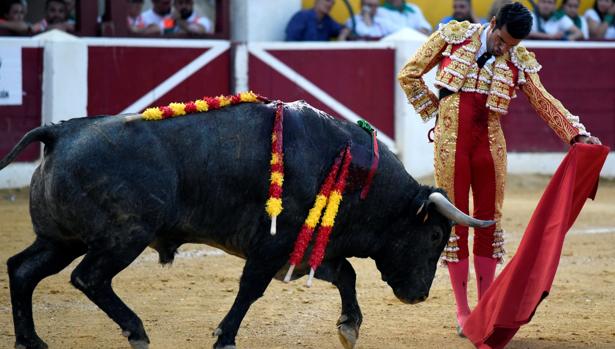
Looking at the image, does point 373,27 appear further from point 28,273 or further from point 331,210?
point 28,273

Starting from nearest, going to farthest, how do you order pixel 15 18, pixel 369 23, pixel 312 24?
pixel 15 18, pixel 312 24, pixel 369 23

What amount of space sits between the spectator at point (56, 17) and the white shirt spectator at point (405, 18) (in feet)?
10.2

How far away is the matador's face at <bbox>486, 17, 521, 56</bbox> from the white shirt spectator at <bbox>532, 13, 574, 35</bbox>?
6639 millimetres

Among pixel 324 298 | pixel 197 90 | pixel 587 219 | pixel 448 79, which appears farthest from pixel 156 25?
pixel 448 79

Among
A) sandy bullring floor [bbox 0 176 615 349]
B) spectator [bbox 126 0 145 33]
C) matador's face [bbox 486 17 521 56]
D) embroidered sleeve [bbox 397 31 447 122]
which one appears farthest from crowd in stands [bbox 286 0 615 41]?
matador's face [bbox 486 17 521 56]

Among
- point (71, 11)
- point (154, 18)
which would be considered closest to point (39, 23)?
point (71, 11)

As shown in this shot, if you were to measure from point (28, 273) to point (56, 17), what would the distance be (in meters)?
5.64

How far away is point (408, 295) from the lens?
4.83 metres

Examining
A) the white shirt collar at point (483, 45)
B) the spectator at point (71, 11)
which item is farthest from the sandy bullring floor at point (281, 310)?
the spectator at point (71, 11)

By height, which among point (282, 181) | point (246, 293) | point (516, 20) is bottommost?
point (246, 293)

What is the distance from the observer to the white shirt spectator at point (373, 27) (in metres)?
10.9

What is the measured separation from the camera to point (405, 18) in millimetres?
11273

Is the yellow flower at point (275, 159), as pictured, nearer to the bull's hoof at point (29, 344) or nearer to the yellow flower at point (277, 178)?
the yellow flower at point (277, 178)

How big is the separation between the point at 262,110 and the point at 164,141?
428 mm
